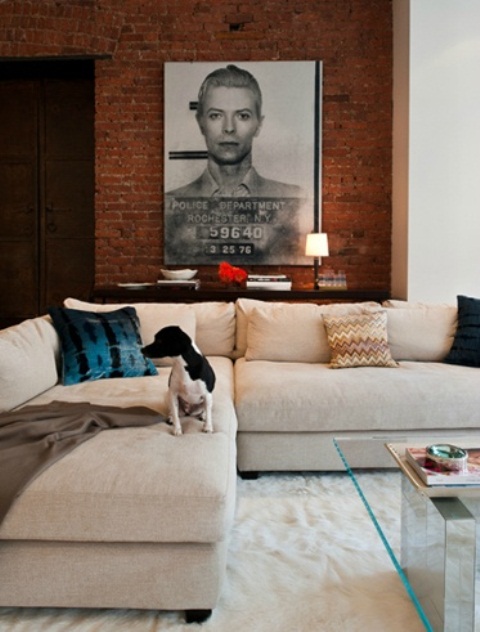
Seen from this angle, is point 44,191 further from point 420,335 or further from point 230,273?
point 420,335

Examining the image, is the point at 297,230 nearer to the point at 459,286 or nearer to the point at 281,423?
the point at 459,286

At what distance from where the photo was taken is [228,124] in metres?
4.72

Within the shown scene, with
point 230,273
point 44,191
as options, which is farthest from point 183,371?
point 44,191

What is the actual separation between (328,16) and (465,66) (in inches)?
48.7

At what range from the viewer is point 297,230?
475 cm

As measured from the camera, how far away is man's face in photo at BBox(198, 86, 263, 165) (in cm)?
471

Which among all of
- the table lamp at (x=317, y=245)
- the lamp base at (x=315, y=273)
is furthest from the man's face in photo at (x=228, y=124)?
the lamp base at (x=315, y=273)

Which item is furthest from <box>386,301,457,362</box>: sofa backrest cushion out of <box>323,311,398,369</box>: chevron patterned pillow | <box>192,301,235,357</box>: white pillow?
<box>192,301,235,357</box>: white pillow

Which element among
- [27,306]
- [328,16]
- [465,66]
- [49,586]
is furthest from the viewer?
[27,306]

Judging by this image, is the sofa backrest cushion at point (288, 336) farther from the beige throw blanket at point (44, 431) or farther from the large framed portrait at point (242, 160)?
the large framed portrait at point (242, 160)

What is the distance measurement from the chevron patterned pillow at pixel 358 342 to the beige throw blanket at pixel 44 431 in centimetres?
129

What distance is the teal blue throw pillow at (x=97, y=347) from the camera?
2785 mm

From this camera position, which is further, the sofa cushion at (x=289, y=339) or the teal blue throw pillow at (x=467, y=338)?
the sofa cushion at (x=289, y=339)

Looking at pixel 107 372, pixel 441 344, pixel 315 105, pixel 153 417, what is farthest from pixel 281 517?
pixel 315 105
